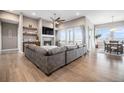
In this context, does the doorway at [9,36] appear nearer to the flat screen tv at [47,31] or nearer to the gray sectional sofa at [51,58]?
the flat screen tv at [47,31]

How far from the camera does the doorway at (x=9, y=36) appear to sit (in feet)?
23.4

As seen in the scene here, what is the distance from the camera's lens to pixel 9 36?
746 centimetres

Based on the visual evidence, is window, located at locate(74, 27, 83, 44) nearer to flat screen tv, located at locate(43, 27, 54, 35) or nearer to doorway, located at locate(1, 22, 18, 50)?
flat screen tv, located at locate(43, 27, 54, 35)

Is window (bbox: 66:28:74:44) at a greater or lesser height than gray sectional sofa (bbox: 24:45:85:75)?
greater

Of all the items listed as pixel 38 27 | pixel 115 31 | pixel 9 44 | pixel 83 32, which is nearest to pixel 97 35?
pixel 115 31

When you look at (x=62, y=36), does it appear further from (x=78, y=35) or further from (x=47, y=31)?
(x=78, y=35)

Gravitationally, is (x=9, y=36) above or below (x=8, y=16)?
below

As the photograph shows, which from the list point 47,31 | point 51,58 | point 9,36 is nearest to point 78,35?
point 47,31

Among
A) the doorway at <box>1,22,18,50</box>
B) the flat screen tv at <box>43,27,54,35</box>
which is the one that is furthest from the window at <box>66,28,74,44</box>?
the doorway at <box>1,22,18,50</box>

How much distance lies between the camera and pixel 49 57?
2336 mm

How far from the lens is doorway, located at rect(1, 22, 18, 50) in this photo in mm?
7129
